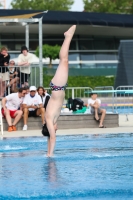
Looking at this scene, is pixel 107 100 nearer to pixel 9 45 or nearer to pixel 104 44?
pixel 9 45

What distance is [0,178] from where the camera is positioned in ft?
26.9

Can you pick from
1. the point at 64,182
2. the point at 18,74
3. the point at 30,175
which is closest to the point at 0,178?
the point at 30,175

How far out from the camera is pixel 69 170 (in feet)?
29.1

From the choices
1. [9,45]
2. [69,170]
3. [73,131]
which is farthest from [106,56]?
[69,170]

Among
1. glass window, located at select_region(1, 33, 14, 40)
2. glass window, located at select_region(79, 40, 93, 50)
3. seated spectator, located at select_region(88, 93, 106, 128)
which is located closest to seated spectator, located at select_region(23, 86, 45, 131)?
seated spectator, located at select_region(88, 93, 106, 128)

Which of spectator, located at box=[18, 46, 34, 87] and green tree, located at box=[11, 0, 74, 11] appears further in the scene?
green tree, located at box=[11, 0, 74, 11]

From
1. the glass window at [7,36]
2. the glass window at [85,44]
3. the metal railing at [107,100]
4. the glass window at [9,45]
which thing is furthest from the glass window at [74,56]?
the metal railing at [107,100]

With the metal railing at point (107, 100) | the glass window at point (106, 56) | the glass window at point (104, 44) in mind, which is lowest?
the glass window at point (106, 56)

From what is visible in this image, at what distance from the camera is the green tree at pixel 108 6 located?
63.2m

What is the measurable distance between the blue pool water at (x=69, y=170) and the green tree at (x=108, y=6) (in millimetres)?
50147

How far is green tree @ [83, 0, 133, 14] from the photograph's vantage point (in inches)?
2490

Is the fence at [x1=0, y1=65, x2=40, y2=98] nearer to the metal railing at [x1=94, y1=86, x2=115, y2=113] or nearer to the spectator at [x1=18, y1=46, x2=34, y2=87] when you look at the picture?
the spectator at [x1=18, y1=46, x2=34, y2=87]

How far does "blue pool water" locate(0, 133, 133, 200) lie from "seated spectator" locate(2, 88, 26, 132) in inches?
120

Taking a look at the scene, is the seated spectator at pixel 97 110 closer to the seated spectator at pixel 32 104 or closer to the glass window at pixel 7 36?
the seated spectator at pixel 32 104
